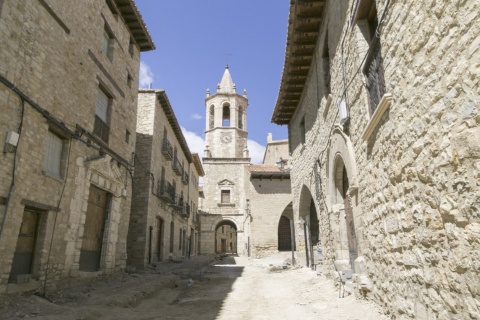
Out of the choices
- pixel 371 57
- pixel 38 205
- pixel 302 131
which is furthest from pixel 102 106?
pixel 371 57

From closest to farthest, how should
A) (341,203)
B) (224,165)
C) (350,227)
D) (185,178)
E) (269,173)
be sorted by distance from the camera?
(350,227) → (341,203) → (269,173) → (185,178) → (224,165)

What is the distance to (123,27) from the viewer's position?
1159 centimetres

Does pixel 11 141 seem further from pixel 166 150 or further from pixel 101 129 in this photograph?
pixel 166 150

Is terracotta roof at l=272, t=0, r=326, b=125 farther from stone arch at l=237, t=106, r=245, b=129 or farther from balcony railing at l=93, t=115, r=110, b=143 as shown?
stone arch at l=237, t=106, r=245, b=129

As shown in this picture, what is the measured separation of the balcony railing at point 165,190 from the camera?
602 inches

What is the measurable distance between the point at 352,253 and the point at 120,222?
697cm

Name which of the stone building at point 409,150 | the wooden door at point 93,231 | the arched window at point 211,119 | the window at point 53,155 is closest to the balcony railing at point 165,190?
the wooden door at point 93,231

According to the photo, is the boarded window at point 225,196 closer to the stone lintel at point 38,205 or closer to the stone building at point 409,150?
the stone building at point 409,150

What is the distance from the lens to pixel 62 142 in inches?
300

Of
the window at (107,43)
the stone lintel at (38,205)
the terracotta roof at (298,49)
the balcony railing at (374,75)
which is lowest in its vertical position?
the stone lintel at (38,205)

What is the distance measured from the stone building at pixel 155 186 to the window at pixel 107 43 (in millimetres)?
3860

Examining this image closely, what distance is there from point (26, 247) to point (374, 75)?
682 cm

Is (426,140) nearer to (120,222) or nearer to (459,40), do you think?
(459,40)

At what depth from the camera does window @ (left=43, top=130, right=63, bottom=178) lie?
6.98 m
